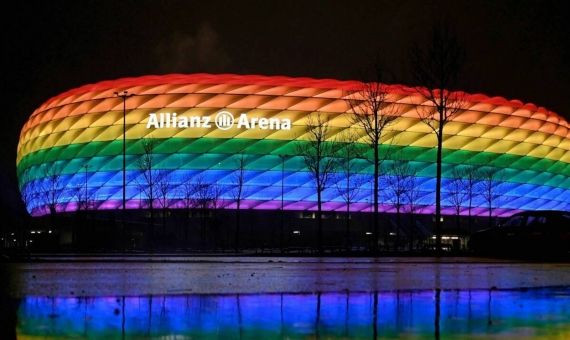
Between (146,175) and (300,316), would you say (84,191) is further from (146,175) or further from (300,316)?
(300,316)

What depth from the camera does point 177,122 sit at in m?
69.6

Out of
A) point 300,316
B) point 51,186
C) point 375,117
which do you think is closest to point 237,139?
point 51,186

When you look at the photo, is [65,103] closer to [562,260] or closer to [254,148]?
[254,148]

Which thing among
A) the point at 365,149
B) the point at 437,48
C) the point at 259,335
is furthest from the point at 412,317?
the point at 365,149

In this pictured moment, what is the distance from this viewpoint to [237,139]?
230ft

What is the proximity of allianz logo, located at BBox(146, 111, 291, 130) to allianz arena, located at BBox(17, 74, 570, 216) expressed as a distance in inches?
4.8

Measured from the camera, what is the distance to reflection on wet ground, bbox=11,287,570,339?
615 centimetres

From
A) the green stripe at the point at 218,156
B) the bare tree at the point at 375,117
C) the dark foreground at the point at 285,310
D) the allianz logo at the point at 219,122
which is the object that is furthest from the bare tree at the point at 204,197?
the dark foreground at the point at 285,310

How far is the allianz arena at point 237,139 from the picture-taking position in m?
69.7

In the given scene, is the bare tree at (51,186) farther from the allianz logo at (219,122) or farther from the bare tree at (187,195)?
the bare tree at (187,195)

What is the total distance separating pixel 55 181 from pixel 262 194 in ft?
61.9

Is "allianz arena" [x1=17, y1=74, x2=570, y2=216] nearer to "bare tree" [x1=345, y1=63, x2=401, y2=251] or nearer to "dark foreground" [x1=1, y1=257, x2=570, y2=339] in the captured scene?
"bare tree" [x1=345, y1=63, x2=401, y2=251]

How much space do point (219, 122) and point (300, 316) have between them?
62.8 m

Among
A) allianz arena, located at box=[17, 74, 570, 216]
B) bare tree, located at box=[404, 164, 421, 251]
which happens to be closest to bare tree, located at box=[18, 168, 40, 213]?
allianz arena, located at box=[17, 74, 570, 216]
